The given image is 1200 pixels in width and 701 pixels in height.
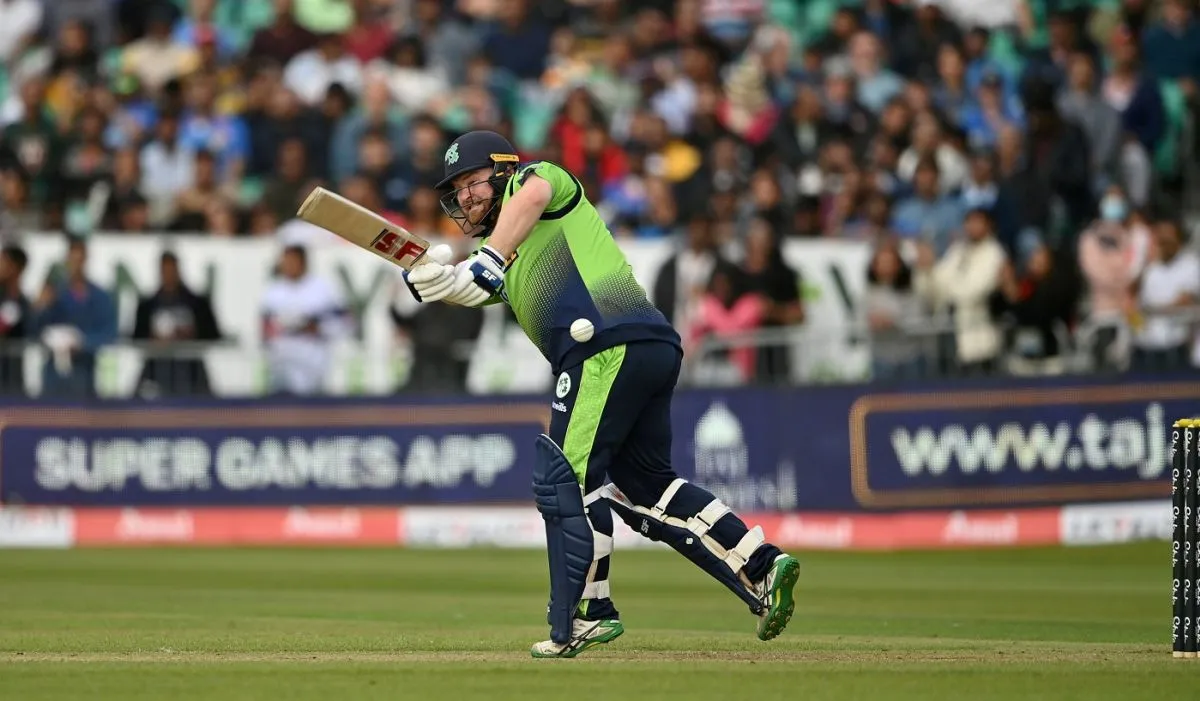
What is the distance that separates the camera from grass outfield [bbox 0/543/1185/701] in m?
8.01

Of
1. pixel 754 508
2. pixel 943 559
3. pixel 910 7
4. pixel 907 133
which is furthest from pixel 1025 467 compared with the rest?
pixel 910 7

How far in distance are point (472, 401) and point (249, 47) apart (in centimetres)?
607

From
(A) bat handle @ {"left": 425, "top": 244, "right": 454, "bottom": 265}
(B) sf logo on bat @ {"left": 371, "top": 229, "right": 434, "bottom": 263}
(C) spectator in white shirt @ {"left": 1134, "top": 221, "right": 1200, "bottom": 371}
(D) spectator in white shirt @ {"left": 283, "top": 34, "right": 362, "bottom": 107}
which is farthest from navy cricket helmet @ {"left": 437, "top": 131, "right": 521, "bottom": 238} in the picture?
(D) spectator in white shirt @ {"left": 283, "top": 34, "right": 362, "bottom": 107}

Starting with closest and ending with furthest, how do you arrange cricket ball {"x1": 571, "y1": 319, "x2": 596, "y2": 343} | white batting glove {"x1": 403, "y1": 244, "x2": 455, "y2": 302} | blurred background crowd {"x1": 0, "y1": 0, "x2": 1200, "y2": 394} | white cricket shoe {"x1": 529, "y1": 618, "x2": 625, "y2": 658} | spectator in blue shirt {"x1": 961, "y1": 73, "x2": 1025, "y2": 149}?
white batting glove {"x1": 403, "y1": 244, "x2": 455, "y2": 302} < cricket ball {"x1": 571, "y1": 319, "x2": 596, "y2": 343} < white cricket shoe {"x1": 529, "y1": 618, "x2": 625, "y2": 658} < blurred background crowd {"x1": 0, "y1": 0, "x2": 1200, "y2": 394} < spectator in blue shirt {"x1": 961, "y1": 73, "x2": 1025, "y2": 149}

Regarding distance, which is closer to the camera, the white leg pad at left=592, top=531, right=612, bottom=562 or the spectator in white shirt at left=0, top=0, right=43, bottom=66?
the white leg pad at left=592, top=531, right=612, bottom=562

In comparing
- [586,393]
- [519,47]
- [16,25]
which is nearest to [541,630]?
[586,393]

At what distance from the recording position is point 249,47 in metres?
22.9

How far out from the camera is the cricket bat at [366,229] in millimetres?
8727

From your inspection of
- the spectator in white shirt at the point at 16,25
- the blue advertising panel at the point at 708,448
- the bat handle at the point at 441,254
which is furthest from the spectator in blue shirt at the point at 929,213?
the bat handle at the point at 441,254

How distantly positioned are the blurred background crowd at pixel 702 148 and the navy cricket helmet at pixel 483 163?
30.2ft

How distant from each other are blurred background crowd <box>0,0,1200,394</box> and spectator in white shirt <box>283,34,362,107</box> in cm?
4

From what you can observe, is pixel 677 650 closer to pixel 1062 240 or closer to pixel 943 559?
pixel 943 559

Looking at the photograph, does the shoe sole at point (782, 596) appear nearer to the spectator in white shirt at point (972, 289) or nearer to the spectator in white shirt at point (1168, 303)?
the spectator in white shirt at point (972, 289)

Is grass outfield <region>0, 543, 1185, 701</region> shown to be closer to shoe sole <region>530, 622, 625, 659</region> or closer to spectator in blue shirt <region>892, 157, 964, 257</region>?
shoe sole <region>530, 622, 625, 659</region>
